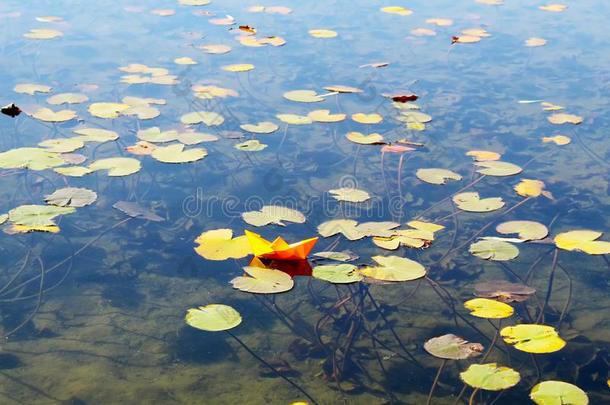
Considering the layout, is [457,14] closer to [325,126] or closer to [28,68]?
[325,126]

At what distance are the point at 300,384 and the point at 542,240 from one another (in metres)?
1.58

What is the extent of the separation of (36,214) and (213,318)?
3.94 feet

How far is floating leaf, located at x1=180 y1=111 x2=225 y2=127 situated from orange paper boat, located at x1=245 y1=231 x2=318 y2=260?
5.53 feet

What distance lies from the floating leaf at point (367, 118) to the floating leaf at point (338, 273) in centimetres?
192

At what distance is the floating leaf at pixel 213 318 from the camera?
8.73 ft

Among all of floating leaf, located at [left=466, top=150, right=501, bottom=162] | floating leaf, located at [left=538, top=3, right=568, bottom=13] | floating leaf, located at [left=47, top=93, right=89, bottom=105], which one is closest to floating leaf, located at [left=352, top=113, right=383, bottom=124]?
floating leaf, located at [left=466, top=150, right=501, bottom=162]

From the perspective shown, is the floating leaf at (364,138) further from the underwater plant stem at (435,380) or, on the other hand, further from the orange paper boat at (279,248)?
the underwater plant stem at (435,380)

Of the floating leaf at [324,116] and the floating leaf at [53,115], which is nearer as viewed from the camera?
the floating leaf at [53,115]

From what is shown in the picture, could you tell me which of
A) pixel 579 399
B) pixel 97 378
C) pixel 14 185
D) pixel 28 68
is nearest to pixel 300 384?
pixel 97 378

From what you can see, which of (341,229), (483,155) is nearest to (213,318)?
(341,229)

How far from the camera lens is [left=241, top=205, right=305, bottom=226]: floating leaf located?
11.3 feet

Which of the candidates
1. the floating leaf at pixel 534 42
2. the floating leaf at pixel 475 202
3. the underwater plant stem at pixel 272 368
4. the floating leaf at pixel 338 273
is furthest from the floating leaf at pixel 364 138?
the floating leaf at pixel 534 42

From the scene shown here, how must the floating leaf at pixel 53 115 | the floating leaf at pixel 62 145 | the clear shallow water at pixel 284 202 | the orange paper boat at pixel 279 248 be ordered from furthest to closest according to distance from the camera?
the floating leaf at pixel 53 115 → the floating leaf at pixel 62 145 → the orange paper boat at pixel 279 248 → the clear shallow water at pixel 284 202

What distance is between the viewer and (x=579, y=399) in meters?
2.37
